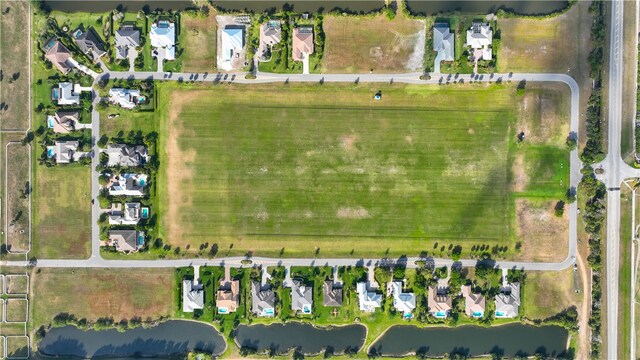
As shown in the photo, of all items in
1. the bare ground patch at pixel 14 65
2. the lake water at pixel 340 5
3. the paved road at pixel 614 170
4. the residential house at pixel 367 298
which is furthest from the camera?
the lake water at pixel 340 5

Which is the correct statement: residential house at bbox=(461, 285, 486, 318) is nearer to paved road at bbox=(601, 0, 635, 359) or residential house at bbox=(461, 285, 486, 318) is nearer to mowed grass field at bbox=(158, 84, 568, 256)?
mowed grass field at bbox=(158, 84, 568, 256)

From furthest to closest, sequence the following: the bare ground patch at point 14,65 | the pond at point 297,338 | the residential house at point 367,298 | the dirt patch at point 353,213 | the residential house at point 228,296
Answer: the pond at point 297,338 → the bare ground patch at point 14,65 → the dirt patch at point 353,213 → the residential house at point 228,296 → the residential house at point 367,298

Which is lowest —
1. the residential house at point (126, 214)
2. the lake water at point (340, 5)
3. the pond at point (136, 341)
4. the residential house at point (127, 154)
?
the pond at point (136, 341)

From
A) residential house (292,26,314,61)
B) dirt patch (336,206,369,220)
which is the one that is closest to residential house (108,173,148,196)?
residential house (292,26,314,61)

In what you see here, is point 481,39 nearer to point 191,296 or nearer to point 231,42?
point 231,42

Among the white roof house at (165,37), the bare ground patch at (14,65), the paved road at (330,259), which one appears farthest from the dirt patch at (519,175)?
the bare ground patch at (14,65)

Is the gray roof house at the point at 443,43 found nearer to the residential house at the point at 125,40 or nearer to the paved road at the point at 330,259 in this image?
the paved road at the point at 330,259

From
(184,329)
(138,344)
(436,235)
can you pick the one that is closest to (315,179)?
(436,235)
